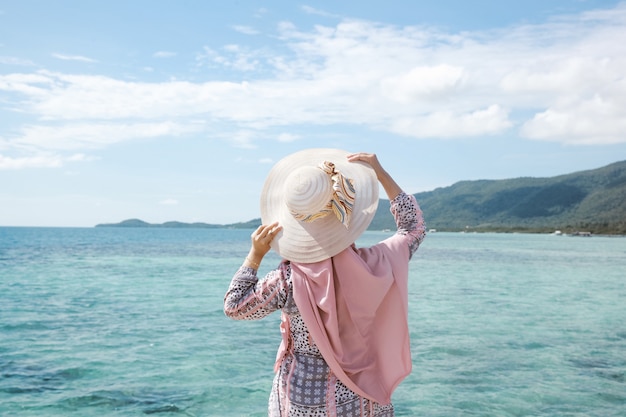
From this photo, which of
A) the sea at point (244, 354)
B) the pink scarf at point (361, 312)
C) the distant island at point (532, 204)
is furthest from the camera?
the distant island at point (532, 204)

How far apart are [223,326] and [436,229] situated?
5177 inches

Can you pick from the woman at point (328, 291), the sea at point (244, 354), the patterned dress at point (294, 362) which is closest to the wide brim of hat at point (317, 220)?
the woman at point (328, 291)

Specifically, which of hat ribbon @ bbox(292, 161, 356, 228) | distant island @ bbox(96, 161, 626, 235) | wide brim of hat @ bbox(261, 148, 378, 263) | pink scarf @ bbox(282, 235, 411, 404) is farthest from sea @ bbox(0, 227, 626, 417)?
distant island @ bbox(96, 161, 626, 235)

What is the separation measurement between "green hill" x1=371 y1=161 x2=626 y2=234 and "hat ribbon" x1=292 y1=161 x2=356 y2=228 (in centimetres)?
11007

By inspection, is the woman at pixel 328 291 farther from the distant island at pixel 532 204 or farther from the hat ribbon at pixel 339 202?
the distant island at pixel 532 204

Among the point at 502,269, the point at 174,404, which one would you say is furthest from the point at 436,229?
the point at 174,404

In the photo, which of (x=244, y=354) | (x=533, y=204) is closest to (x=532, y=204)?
(x=533, y=204)

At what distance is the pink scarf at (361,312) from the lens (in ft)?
7.38

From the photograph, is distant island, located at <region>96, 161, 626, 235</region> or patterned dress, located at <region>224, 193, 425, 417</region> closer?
patterned dress, located at <region>224, 193, 425, 417</region>

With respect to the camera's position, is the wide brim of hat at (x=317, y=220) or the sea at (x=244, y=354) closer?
the wide brim of hat at (x=317, y=220)

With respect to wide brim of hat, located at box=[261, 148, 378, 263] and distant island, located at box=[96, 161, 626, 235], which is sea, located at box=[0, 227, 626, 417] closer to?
wide brim of hat, located at box=[261, 148, 378, 263]

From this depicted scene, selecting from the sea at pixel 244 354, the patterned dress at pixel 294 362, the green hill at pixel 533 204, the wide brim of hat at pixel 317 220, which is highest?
the green hill at pixel 533 204

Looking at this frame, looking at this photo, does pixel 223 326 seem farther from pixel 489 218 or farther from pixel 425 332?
pixel 489 218

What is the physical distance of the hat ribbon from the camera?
2283 millimetres
